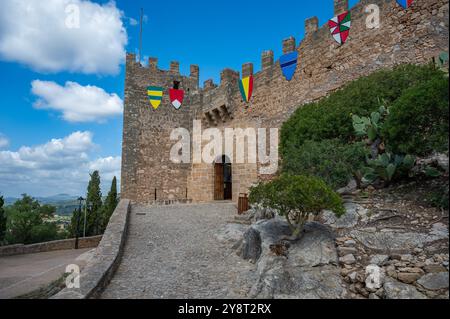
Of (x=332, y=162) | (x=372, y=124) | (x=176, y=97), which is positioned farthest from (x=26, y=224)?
(x=372, y=124)

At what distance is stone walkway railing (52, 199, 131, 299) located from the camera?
353 centimetres

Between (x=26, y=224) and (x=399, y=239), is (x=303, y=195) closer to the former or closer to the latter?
(x=399, y=239)

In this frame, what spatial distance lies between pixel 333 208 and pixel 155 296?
272 cm

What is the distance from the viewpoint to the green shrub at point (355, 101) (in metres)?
6.17

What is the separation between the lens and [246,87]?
13195 mm

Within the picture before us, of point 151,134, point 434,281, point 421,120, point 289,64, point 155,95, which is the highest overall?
point 155,95

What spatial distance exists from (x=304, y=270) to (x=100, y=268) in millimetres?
2979

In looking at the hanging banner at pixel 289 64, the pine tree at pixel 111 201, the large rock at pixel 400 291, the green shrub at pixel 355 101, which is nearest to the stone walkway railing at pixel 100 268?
the large rock at pixel 400 291

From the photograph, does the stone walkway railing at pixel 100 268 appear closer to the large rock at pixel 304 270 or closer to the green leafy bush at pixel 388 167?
the large rock at pixel 304 270

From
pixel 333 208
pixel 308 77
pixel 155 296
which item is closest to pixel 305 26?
pixel 308 77

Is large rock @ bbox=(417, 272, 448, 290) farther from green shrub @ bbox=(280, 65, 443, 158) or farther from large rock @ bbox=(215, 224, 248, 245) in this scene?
green shrub @ bbox=(280, 65, 443, 158)

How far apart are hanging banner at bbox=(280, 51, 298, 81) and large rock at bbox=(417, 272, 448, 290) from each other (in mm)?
9110

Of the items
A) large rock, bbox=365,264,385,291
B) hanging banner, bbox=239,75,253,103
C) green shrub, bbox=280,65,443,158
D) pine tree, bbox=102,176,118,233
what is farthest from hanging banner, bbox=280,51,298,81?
pine tree, bbox=102,176,118,233

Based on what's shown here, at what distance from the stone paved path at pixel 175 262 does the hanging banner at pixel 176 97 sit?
29.6ft
